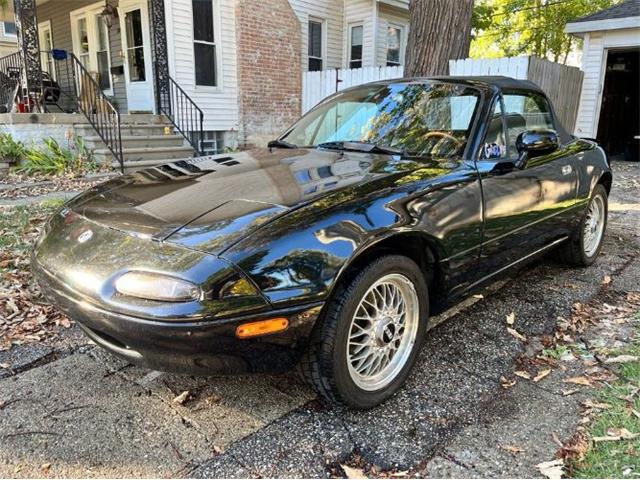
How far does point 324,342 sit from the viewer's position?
2033 millimetres

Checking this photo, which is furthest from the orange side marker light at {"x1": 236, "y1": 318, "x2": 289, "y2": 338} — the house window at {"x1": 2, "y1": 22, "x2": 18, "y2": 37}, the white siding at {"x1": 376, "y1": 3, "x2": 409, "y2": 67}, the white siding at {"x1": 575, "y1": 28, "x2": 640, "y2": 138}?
the house window at {"x1": 2, "y1": 22, "x2": 18, "y2": 37}

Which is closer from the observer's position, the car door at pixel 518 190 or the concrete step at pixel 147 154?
the car door at pixel 518 190

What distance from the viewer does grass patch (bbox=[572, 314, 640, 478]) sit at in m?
1.92

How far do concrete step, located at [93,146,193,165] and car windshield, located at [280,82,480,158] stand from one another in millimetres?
5783

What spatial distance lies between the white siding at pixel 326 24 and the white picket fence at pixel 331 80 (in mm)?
459

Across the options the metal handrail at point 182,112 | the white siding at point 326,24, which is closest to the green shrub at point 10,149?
the metal handrail at point 182,112

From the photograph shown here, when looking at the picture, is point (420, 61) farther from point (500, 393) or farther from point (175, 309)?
point (175, 309)

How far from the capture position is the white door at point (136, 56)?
10.1 metres

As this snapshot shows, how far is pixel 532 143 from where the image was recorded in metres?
3.01

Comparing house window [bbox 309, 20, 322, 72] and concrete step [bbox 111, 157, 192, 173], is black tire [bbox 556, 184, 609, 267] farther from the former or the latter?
house window [bbox 309, 20, 322, 72]

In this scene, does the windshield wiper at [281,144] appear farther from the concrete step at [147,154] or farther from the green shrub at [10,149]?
the green shrub at [10,149]

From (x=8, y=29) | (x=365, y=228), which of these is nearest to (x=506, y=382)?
(x=365, y=228)

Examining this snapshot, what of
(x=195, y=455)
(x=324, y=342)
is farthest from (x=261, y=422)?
(x=324, y=342)

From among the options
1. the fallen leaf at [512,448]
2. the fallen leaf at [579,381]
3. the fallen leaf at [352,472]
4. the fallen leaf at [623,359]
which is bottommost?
the fallen leaf at [579,381]
